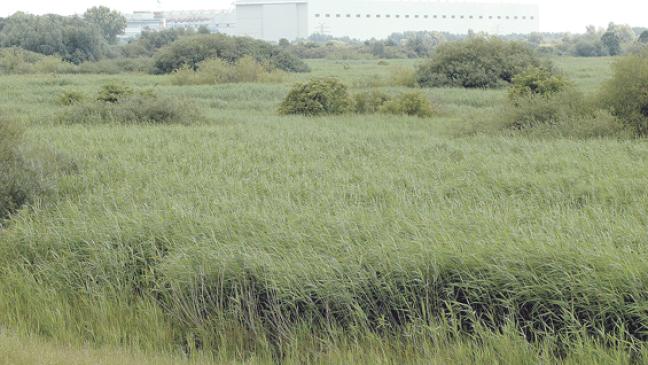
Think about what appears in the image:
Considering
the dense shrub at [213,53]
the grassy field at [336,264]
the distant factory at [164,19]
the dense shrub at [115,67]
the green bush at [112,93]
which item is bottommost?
the grassy field at [336,264]

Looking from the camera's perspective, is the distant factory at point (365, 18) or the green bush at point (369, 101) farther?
the distant factory at point (365, 18)

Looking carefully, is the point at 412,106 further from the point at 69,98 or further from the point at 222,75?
the point at 222,75

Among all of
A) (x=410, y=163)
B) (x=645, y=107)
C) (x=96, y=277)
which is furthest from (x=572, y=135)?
(x=96, y=277)

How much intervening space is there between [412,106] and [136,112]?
6930 millimetres

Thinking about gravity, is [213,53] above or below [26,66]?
above

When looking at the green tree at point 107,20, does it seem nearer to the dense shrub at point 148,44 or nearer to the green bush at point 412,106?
the dense shrub at point 148,44

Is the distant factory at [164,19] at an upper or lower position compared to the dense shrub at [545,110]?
upper

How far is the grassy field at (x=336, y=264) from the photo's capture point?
5855 mm

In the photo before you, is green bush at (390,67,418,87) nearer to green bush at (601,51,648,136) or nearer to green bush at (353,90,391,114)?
green bush at (353,90,391,114)

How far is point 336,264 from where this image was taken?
21.9 ft

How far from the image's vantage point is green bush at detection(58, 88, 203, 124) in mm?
17703

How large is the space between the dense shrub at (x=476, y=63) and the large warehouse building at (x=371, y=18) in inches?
3154

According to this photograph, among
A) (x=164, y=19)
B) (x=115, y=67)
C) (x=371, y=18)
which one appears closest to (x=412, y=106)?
(x=115, y=67)

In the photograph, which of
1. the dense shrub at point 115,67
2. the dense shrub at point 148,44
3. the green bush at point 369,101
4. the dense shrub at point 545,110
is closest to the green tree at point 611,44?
the dense shrub at point 148,44
